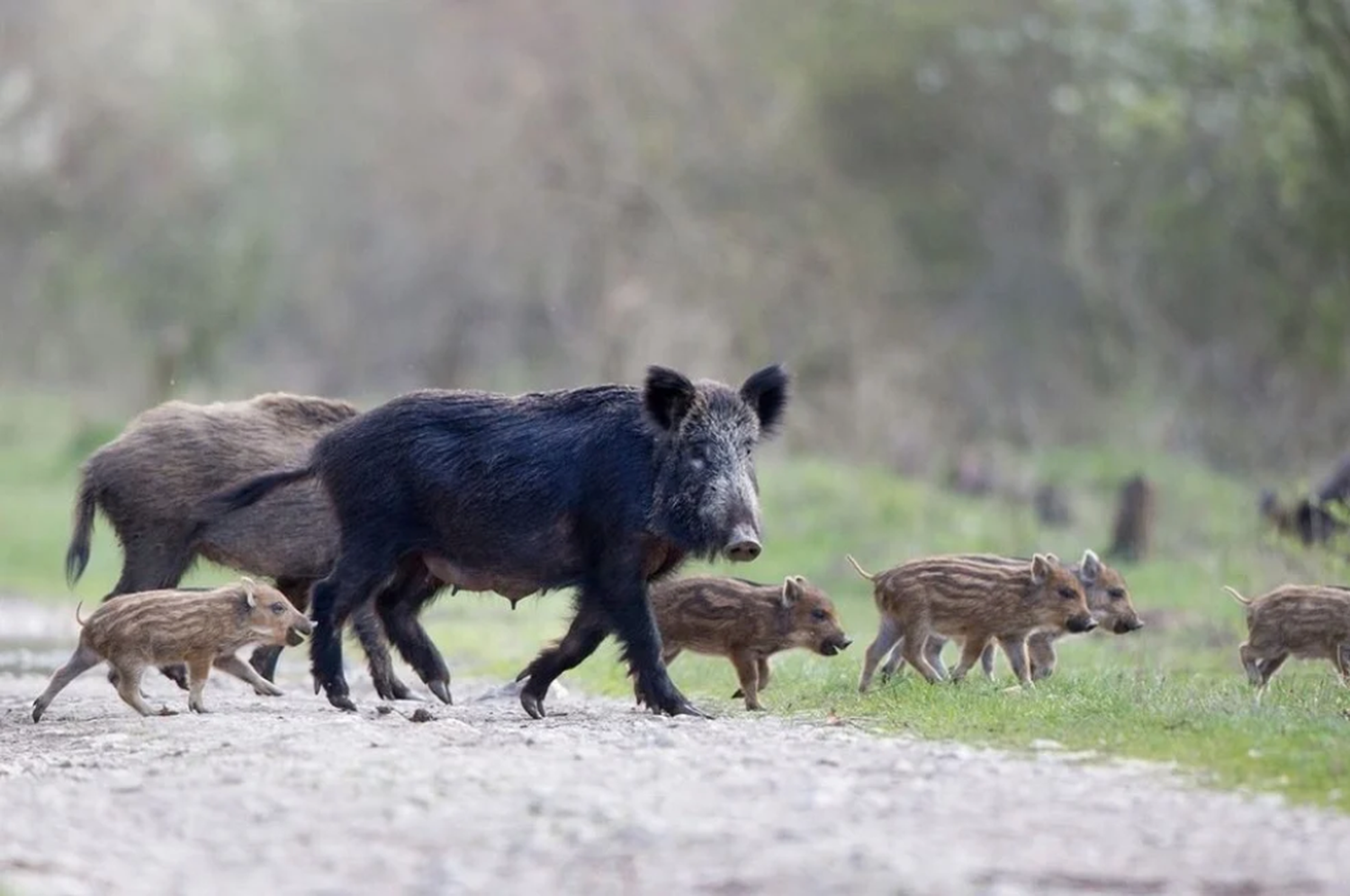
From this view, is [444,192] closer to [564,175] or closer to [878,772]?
[564,175]

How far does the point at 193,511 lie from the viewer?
13875 millimetres

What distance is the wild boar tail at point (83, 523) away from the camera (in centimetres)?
1407

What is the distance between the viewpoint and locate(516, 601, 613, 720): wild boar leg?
38.9 feet

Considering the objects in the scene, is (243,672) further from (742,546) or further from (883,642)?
(883,642)

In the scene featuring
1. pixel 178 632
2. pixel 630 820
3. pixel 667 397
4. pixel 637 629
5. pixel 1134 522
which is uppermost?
pixel 1134 522

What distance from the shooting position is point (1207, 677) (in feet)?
46.4

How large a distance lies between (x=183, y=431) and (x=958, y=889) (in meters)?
8.44

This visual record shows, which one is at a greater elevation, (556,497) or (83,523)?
(556,497)

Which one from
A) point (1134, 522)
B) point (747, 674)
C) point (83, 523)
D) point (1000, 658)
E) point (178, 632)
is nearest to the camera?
point (178, 632)

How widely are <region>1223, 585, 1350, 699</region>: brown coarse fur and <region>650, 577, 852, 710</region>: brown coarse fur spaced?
2353mm

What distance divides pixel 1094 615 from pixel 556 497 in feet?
11.1

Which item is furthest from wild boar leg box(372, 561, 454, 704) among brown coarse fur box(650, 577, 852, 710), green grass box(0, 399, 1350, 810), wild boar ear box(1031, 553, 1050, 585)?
wild boar ear box(1031, 553, 1050, 585)

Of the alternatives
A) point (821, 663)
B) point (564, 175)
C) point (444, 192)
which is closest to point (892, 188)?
point (564, 175)

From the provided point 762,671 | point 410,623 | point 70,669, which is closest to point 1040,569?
point 762,671
